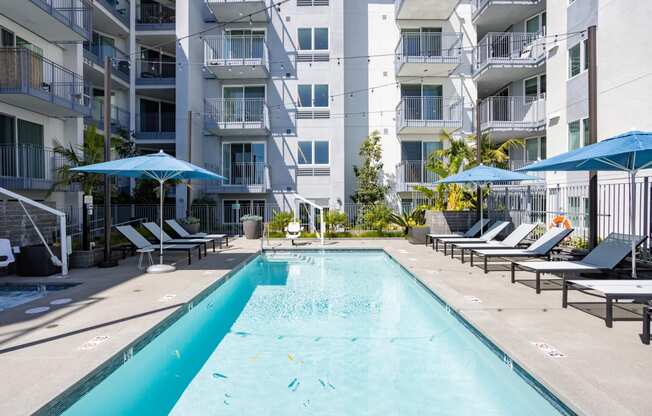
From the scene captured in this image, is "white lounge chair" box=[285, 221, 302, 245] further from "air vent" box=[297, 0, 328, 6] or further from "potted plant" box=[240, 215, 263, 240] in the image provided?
"air vent" box=[297, 0, 328, 6]

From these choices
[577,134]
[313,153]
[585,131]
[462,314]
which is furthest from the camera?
[313,153]

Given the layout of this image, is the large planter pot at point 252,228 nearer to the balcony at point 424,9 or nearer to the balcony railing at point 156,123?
the balcony railing at point 156,123

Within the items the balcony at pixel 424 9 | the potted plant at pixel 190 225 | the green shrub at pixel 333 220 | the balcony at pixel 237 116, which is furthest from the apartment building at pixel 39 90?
the balcony at pixel 424 9

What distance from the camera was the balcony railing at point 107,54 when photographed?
2100 centimetres

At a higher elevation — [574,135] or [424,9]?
[424,9]

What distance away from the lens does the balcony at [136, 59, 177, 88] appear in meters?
23.3

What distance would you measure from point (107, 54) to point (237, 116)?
312 inches

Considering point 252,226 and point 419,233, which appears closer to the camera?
point 419,233

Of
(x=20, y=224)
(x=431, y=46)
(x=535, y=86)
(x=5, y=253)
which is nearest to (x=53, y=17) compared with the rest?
(x=20, y=224)

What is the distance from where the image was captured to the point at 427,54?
69.4ft

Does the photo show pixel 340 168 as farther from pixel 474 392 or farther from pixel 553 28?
pixel 474 392

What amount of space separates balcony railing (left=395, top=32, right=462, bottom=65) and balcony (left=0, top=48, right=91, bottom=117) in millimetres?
14246

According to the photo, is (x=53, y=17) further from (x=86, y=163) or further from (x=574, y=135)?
(x=574, y=135)

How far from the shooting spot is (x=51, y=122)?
15.3 metres
